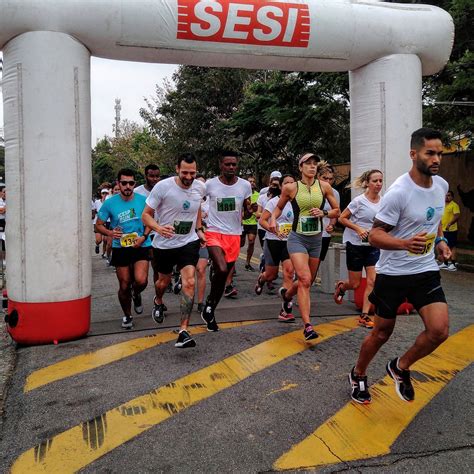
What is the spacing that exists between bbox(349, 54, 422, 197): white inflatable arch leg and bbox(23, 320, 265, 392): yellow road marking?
3073 mm

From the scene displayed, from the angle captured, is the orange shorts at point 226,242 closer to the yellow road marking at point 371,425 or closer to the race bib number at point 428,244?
the yellow road marking at point 371,425

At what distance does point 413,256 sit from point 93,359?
305 cm

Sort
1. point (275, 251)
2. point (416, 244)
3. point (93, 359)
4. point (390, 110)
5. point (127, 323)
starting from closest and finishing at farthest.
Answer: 1. point (416, 244)
2. point (93, 359)
3. point (127, 323)
4. point (390, 110)
5. point (275, 251)

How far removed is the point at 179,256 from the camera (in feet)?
17.8

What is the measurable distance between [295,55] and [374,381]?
3.90 meters

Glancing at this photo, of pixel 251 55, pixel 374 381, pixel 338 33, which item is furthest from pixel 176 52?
pixel 374 381

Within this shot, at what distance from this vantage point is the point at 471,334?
219 inches

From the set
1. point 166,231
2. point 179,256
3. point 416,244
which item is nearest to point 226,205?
point 179,256

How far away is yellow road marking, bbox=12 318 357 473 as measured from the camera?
9.79 feet

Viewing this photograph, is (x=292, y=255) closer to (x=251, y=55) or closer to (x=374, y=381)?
(x=374, y=381)

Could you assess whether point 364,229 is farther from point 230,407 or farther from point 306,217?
point 230,407

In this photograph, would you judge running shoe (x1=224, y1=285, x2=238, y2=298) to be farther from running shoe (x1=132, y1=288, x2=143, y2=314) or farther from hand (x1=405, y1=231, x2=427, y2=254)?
hand (x1=405, y1=231, x2=427, y2=254)

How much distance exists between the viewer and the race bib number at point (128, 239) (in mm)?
5891

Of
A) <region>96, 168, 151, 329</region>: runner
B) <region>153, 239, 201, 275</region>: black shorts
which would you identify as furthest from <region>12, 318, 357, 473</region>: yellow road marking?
<region>96, 168, 151, 329</region>: runner
